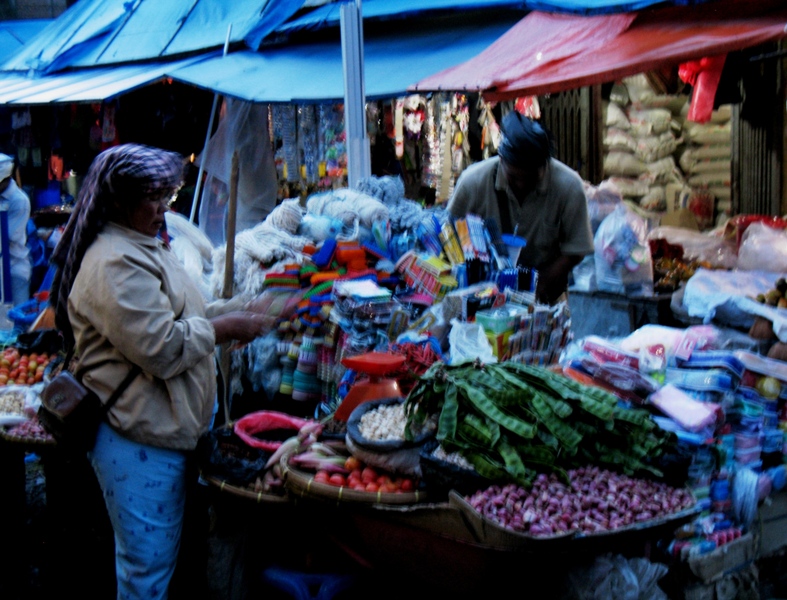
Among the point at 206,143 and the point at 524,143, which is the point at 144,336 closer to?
the point at 524,143

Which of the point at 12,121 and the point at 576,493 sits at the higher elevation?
the point at 12,121

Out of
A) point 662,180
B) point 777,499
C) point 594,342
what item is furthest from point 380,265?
point 662,180

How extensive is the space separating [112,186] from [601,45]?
4.25 meters

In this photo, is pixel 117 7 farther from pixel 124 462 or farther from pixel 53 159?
pixel 124 462

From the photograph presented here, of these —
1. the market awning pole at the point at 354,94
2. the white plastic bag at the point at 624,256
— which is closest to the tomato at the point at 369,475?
the white plastic bag at the point at 624,256

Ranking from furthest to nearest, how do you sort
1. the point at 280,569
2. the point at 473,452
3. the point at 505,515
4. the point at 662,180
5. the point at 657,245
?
the point at 662,180 < the point at 657,245 < the point at 280,569 < the point at 473,452 < the point at 505,515

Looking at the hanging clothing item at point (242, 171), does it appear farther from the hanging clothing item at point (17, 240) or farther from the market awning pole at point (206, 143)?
the hanging clothing item at point (17, 240)

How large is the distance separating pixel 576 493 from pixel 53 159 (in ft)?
34.1

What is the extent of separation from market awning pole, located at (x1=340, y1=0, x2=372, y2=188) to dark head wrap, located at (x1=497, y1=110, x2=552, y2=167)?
190cm

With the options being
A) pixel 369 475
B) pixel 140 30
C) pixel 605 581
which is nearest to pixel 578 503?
pixel 605 581

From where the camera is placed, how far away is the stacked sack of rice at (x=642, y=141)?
347 inches

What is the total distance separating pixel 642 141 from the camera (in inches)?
350

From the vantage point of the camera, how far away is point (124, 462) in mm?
3043

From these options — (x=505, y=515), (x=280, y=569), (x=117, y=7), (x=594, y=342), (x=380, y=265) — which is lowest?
(x=280, y=569)
